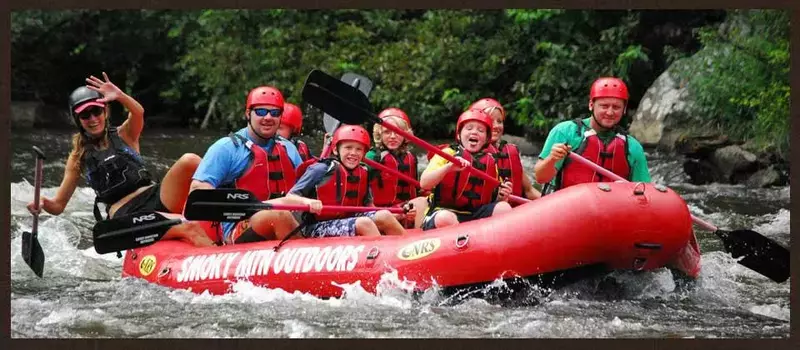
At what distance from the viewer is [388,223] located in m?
7.05

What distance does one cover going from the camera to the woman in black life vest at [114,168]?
723 centimetres

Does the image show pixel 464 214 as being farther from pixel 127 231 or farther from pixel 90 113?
pixel 90 113

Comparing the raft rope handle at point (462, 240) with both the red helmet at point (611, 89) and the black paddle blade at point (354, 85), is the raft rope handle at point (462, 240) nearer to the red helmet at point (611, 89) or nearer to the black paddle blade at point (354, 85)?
the red helmet at point (611, 89)

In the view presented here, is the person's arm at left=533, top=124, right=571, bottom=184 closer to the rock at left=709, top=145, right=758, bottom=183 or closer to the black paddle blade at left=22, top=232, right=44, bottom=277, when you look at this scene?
the black paddle blade at left=22, top=232, right=44, bottom=277

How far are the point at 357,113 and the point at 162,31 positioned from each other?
14.6 m

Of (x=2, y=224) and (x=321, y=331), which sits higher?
(x=2, y=224)

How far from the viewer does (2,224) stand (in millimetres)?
5719

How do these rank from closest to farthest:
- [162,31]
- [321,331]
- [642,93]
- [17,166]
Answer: [321,331] → [17,166] → [642,93] → [162,31]

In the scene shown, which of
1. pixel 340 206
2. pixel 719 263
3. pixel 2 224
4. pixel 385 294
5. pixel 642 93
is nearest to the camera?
pixel 2 224

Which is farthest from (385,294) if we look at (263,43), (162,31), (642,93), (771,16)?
(162,31)

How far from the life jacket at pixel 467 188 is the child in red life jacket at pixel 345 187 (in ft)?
1.00

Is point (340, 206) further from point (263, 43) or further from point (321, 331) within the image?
point (263, 43)

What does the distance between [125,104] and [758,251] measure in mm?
3561

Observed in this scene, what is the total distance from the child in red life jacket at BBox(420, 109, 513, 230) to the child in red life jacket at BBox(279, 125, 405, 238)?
0.27 m
